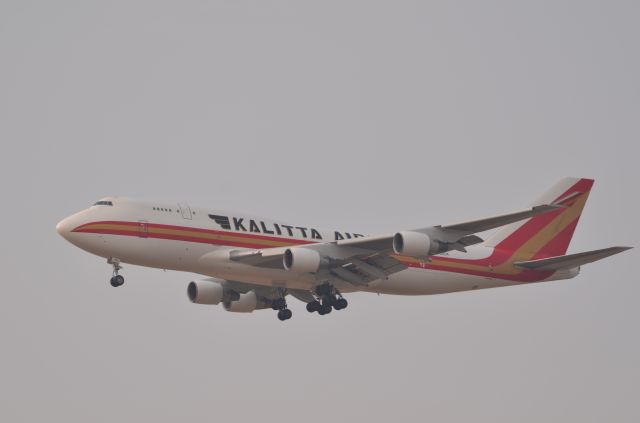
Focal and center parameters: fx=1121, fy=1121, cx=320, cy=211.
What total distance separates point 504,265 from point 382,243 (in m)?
9.93

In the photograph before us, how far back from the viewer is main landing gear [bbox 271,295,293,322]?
183 ft

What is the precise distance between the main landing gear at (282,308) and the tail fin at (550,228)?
10850mm

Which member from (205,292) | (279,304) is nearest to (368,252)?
(279,304)

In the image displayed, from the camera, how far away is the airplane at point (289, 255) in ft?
158

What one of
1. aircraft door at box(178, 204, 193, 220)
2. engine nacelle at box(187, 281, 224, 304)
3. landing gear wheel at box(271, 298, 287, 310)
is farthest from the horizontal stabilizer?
aircraft door at box(178, 204, 193, 220)

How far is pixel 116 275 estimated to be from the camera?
1935 inches

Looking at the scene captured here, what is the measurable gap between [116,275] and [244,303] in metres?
9.24

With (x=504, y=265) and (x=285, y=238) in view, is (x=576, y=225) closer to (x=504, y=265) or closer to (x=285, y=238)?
(x=504, y=265)

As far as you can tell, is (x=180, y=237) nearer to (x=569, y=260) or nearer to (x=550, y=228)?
(x=569, y=260)

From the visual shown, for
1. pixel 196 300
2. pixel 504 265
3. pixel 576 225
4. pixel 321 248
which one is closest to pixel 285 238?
pixel 321 248

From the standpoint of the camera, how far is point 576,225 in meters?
59.3

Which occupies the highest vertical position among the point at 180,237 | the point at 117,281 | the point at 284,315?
the point at 180,237

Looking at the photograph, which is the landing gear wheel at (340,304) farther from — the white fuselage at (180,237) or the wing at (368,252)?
the wing at (368,252)

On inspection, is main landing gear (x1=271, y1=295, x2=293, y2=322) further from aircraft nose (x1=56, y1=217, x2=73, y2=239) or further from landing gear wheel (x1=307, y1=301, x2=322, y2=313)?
aircraft nose (x1=56, y1=217, x2=73, y2=239)
